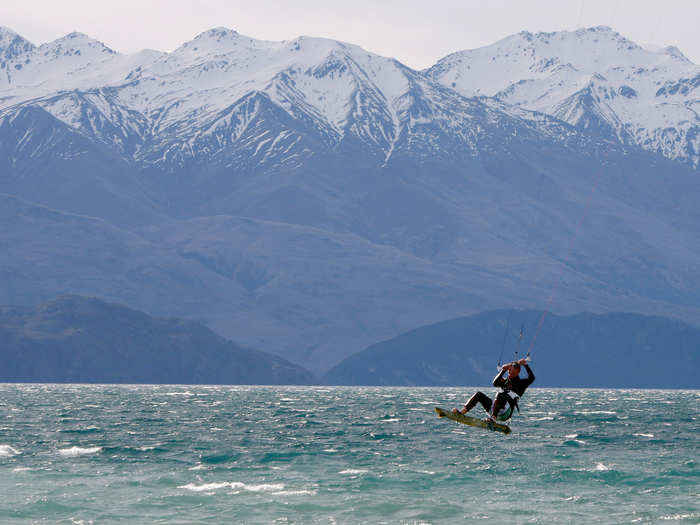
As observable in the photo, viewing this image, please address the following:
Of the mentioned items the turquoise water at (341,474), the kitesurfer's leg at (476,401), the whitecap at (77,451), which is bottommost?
the turquoise water at (341,474)

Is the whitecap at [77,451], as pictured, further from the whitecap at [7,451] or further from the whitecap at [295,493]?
the whitecap at [295,493]

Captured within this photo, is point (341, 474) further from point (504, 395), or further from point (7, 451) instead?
point (7, 451)

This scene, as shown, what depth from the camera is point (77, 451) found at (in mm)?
84625

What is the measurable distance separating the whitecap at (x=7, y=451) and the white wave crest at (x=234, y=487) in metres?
19.1

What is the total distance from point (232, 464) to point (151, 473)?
6817mm

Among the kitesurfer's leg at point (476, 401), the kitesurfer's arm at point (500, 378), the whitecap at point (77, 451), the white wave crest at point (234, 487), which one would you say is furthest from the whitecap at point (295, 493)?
the whitecap at point (77, 451)

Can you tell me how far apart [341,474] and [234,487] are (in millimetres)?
8562

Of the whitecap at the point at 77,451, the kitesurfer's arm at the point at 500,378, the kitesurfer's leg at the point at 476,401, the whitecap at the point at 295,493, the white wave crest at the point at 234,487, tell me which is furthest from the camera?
the whitecap at the point at 77,451

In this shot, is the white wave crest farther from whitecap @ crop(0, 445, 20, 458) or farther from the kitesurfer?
whitecap @ crop(0, 445, 20, 458)

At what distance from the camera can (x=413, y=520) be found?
5775cm

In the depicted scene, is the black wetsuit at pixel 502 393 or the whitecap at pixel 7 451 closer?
the black wetsuit at pixel 502 393

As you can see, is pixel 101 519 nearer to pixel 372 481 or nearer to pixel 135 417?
pixel 372 481

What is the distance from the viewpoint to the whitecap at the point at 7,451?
267ft

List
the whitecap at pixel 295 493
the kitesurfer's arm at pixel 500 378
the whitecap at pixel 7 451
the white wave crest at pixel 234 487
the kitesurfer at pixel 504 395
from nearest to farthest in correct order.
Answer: the kitesurfer's arm at pixel 500 378, the kitesurfer at pixel 504 395, the whitecap at pixel 295 493, the white wave crest at pixel 234 487, the whitecap at pixel 7 451
